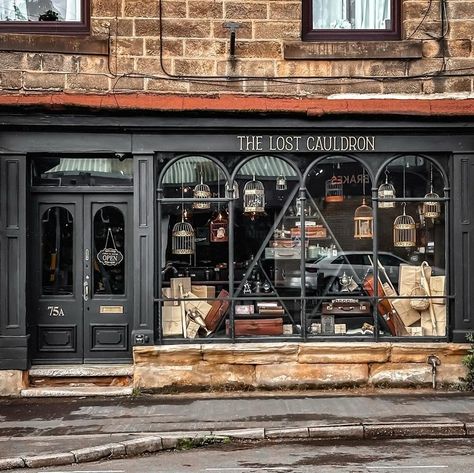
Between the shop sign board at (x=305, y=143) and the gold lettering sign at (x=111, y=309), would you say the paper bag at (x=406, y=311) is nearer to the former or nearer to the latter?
the shop sign board at (x=305, y=143)

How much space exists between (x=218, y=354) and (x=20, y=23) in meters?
5.45

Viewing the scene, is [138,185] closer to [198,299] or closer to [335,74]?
[198,299]

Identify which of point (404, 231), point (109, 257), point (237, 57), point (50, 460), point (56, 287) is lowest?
point (50, 460)

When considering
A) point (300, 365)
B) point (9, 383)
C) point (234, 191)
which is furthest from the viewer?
point (234, 191)

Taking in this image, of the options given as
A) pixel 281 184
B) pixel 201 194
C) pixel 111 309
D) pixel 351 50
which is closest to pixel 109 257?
pixel 111 309

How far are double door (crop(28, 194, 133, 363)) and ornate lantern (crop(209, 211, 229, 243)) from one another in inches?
48.2

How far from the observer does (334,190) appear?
1156 cm

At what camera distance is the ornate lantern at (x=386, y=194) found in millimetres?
11500

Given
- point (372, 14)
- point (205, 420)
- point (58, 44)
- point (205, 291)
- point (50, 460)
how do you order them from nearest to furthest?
point (50, 460), point (205, 420), point (58, 44), point (205, 291), point (372, 14)

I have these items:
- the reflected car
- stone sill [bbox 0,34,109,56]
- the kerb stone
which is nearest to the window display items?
the reflected car

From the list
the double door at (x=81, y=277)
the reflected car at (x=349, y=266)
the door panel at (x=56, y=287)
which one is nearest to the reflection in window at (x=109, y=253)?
the double door at (x=81, y=277)

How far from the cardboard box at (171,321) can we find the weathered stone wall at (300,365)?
27cm

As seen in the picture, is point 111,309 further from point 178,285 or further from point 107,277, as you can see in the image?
point 178,285

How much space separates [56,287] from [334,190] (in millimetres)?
4247
